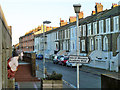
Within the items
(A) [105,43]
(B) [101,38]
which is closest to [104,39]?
(A) [105,43]

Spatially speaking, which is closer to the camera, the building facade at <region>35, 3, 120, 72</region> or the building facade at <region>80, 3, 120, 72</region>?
the building facade at <region>80, 3, 120, 72</region>

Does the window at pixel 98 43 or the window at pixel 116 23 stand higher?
the window at pixel 116 23

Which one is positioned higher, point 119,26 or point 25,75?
point 119,26

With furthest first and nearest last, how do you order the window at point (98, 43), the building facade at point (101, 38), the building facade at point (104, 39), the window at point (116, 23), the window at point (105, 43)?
1. the window at point (98, 43)
2. the window at point (105, 43)
3. the window at point (116, 23)
4. the building facade at point (101, 38)
5. the building facade at point (104, 39)

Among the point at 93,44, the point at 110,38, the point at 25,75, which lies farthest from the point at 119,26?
the point at 25,75

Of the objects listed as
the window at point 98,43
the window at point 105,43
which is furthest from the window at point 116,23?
the window at point 98,43

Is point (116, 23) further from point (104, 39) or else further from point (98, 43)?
point (98, 43)

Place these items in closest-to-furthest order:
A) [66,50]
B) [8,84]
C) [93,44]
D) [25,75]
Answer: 1. [8,84]
2. [25,75]
3. [93,44]
4. [66,50]

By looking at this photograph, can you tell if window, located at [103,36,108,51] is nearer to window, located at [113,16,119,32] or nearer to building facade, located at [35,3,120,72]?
building facade, located at [35,3,120,72]

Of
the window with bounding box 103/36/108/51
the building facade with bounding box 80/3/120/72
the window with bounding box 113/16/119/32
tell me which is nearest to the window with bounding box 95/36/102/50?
the building facade with bounding box 80/3/120/72

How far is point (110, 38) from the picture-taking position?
31547 millimetres

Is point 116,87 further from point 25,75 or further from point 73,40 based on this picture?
point 73,40

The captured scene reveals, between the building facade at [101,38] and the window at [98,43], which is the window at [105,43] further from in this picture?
the window at [98,43]

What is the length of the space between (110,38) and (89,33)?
7.61 metres
